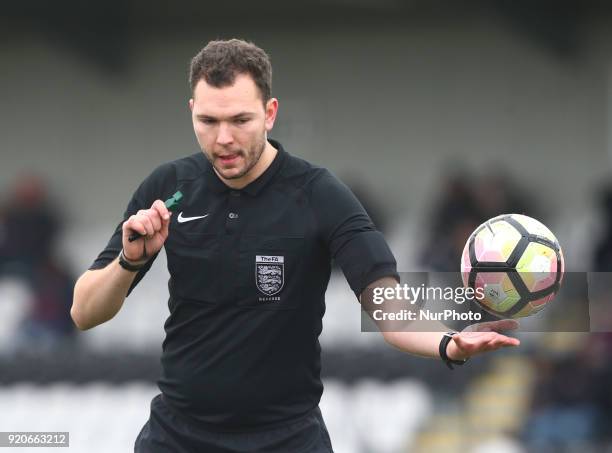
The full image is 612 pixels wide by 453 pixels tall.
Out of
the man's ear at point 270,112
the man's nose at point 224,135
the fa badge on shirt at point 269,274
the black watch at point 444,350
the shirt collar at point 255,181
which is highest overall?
the man's ear at point 270,112

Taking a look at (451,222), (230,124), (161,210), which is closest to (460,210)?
(451,222)

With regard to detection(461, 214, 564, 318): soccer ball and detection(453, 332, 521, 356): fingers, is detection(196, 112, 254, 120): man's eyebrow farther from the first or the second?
detection(453, 332, 521, 356): fingers

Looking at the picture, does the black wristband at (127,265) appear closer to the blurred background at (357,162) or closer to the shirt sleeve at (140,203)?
the shirt sleeve at (140,203)

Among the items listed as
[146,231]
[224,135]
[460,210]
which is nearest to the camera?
[146,231]

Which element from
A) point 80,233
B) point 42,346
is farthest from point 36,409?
point 80,233

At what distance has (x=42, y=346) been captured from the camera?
36.0 feet

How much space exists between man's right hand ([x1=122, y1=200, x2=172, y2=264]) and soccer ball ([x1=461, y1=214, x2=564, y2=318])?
41.3 inches

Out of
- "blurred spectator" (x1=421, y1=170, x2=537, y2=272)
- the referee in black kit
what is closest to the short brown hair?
the referee in black kit

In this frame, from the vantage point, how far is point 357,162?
14.4 m

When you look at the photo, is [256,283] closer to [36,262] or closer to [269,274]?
[269,274]

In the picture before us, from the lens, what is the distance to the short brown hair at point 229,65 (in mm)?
3953

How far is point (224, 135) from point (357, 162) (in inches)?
416

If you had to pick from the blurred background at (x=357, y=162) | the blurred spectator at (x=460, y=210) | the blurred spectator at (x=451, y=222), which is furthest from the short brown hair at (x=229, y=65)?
the blurred spectator at (x=451, y=222)

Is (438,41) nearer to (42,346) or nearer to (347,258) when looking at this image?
(42,346)
